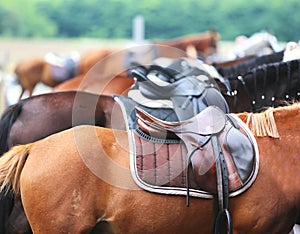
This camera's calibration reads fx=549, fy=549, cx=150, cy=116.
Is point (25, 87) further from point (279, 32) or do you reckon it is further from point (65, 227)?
point (279, 32)

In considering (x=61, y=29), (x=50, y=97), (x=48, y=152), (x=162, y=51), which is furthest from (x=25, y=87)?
(x=61, y=29)

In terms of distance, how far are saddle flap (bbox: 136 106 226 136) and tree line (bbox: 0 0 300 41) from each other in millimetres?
16334

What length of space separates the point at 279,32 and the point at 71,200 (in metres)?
17.2

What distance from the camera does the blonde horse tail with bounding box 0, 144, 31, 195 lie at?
297cm

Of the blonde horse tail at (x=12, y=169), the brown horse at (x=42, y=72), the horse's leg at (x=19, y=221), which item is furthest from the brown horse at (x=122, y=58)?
the blonde horse tail at (x=12, y=169)

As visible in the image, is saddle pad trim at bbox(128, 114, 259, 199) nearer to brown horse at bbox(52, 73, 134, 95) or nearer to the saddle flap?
the saddle flap

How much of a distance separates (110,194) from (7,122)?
1.69 meters

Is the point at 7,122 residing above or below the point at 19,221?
above

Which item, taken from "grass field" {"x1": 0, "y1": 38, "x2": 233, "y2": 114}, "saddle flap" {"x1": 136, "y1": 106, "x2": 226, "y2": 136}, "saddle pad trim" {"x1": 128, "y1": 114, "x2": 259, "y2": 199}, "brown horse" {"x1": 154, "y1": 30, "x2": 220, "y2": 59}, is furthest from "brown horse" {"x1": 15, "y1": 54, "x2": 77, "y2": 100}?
"saddle pad trim" {"x1": 128, "y1": 114, "x2": 259, "y2": 199}

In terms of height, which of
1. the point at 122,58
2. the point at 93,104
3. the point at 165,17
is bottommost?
the point at 93,104

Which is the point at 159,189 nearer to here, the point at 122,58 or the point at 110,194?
the point at 110,194

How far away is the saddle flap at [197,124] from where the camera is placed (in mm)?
3064

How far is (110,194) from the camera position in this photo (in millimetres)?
2930

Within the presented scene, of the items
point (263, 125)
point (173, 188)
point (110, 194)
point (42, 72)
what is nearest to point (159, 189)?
point (173, 188)
